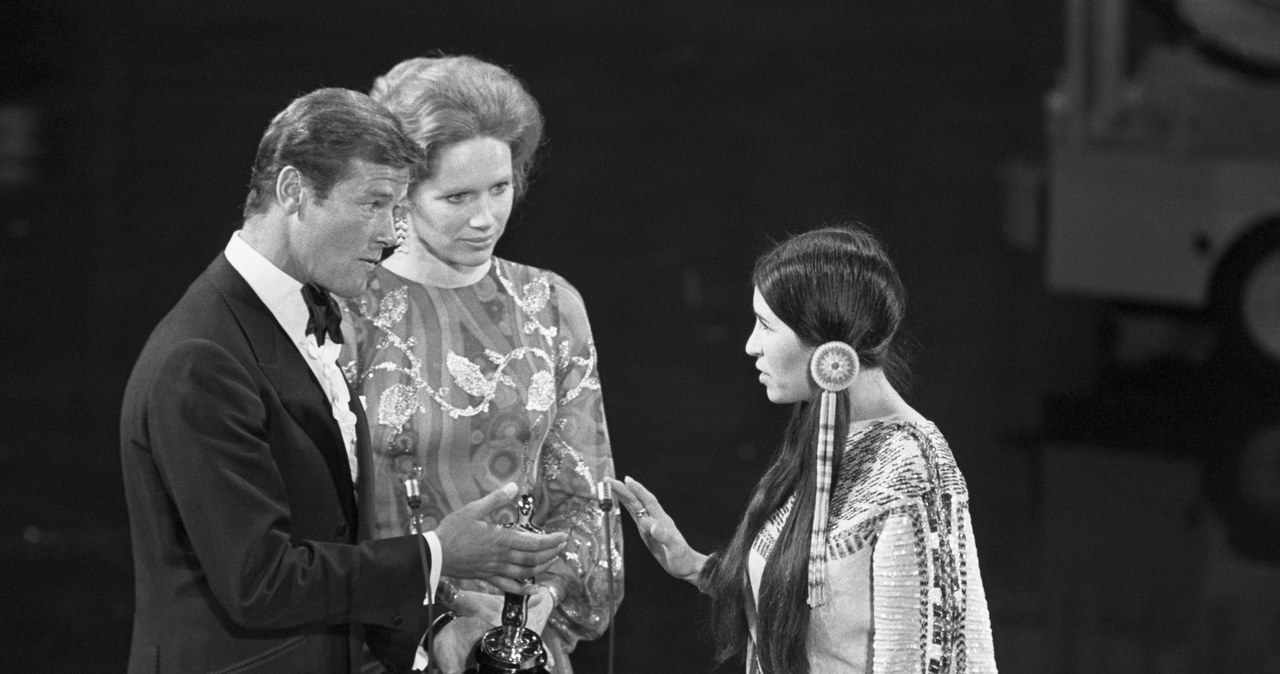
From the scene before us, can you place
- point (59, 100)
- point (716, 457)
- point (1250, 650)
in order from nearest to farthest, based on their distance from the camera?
point (1250, 650), point (716, 457), point (59, 100)

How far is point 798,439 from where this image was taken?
224 cm

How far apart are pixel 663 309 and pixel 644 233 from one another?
88 cm

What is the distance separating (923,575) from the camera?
2.02 m

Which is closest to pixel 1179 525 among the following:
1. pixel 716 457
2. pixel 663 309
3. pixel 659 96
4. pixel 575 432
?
pixel 716 457

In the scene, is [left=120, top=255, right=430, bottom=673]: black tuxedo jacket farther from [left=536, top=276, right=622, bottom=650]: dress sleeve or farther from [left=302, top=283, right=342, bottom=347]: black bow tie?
[left=536, top=276, right=622, bottom=650]: dress sleeve

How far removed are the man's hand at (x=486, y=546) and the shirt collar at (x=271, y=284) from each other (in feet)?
1.06

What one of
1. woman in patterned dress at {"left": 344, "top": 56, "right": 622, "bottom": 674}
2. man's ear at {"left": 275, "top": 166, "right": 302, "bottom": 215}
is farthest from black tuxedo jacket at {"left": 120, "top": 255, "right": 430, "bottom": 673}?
woman in patterned dress at {"left": 344, "top": 56, "right": 622, "bottom": 674}

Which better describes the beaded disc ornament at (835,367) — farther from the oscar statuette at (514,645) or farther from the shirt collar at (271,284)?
the shirt collar at (271,284)

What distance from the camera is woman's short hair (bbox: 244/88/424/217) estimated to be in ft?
6.75

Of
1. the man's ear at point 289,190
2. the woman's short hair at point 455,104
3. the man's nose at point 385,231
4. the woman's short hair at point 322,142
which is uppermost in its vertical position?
the woman's short hair at point 455,104

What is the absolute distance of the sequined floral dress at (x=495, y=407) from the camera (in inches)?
95.1

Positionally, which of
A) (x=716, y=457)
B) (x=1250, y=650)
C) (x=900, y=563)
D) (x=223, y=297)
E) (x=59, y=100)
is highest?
(x=59, y=100)

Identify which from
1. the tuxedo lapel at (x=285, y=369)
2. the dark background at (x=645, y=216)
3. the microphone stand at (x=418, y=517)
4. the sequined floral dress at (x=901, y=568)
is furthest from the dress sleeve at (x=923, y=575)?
the dark background at (x=645, y=216)

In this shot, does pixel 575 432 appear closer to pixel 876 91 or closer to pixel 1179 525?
pixel 1179 525
